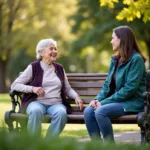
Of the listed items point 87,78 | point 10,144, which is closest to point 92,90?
point 87,78

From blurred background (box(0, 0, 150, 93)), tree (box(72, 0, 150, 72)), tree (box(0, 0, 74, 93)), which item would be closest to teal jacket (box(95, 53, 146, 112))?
tree (box(72, 0, 150, 72))

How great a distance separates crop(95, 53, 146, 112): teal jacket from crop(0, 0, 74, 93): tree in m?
29.7

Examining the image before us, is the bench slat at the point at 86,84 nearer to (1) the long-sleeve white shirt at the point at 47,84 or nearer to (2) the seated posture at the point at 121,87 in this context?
(1) the long-sleeve white shirt at the point at 47,84

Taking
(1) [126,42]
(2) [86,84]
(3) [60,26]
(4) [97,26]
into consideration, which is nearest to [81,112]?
(2) [86,84]

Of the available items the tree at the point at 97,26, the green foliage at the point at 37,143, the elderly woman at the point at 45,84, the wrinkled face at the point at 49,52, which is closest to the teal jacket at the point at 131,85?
the elderly woman at the point at 45,84

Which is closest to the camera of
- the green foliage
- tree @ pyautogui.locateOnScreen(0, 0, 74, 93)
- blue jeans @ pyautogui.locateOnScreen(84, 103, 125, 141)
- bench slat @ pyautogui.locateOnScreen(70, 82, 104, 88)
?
the green foliage

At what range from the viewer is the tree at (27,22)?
35875 millimetres

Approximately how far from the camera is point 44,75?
22.5 feet

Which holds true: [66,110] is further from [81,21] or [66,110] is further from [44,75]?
[81,21]

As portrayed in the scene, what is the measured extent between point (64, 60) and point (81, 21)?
88.9 ft

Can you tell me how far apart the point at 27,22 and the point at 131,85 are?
31858 millimetres

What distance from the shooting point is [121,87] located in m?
6.29

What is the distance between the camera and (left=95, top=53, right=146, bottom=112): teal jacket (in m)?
6.13

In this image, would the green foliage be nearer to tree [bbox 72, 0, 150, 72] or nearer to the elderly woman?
the elderly woman
